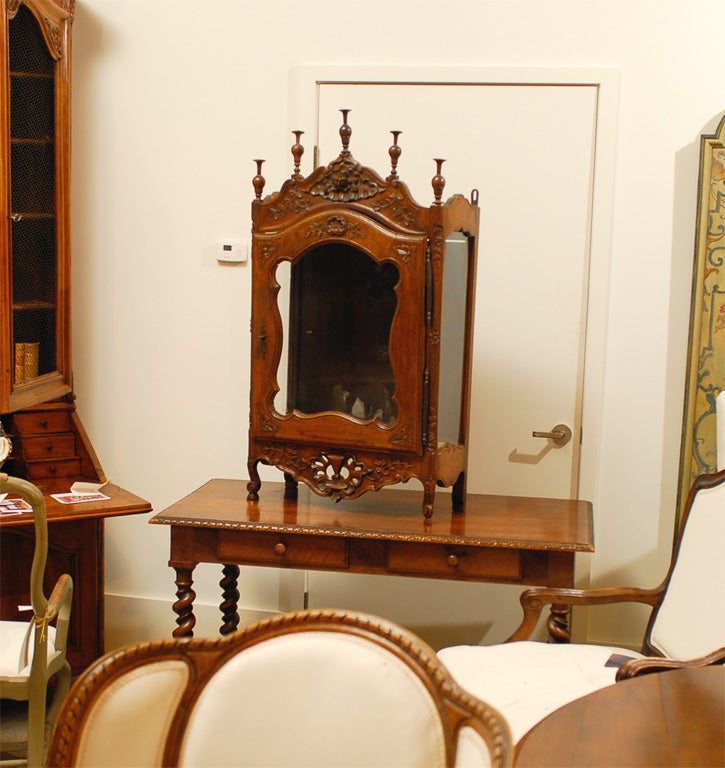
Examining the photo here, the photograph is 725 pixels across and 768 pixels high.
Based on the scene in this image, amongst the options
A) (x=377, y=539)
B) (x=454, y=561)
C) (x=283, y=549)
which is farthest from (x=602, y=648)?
(x=283, y=549)

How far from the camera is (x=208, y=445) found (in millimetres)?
3426

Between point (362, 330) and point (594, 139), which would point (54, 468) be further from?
point (594, 139)

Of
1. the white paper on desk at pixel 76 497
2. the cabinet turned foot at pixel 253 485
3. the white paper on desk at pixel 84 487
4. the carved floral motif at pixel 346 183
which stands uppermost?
the carved floral motif at pixel 346 183

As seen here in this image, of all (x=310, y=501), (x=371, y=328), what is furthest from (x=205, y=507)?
(x=371, y=328)

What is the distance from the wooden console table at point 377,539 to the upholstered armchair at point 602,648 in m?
0.11

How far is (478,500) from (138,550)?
135 centimetres

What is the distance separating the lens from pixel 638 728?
4.66 ft

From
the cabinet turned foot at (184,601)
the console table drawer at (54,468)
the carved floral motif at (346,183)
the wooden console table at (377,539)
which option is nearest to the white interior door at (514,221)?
the wooden console table at (377,539)

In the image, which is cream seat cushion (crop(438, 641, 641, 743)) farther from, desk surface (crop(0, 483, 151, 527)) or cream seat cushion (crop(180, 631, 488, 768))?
desk surface (crop(0, 483, 151, 527))

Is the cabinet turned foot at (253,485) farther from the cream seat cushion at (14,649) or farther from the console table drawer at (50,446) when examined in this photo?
the console table drawer at (50,446)

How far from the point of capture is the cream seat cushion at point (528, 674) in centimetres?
206

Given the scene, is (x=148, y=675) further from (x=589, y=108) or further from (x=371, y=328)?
(x=589, y=108)

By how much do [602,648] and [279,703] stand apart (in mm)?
1457

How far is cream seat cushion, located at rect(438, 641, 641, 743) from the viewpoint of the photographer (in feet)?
6.77
